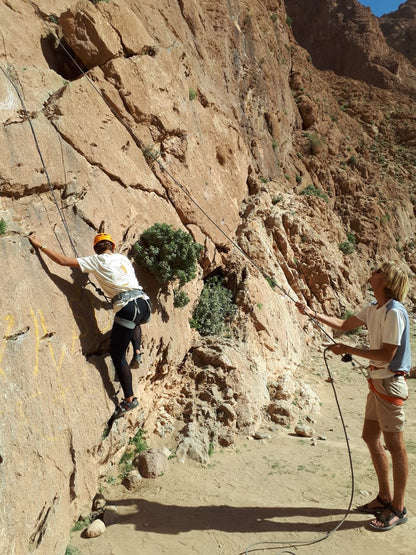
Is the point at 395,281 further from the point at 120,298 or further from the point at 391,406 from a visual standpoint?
the point at 120,298

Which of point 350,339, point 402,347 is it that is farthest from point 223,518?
point 350,339

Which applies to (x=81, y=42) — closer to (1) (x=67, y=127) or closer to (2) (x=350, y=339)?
(1) (x=67, y=127)

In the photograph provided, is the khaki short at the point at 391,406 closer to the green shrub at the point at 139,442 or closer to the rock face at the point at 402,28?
the green shrub at the point at 139,442

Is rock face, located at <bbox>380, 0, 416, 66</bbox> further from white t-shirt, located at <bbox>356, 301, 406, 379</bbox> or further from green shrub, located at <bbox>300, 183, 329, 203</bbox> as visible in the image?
white t-shirt, located at <bbox>356, 301, 406, 379</bbox>

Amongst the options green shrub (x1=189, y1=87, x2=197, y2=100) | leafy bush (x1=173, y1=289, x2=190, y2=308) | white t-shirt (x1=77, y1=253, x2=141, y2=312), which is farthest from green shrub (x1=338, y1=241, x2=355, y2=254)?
white t-shirt (x1=77, y1=253, x2=141, y2=312)

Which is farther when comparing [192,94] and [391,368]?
[192,94]

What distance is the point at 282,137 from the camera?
16672mm

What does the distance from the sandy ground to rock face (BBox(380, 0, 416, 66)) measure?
46.2 m

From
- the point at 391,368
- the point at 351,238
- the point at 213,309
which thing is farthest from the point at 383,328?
the point at 351,238

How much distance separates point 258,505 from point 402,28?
55.4 metres

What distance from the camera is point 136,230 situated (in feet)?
20.7

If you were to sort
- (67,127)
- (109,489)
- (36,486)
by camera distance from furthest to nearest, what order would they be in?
(67,127) < (109,489) < (36,486)

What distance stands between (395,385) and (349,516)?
1572 millimetres

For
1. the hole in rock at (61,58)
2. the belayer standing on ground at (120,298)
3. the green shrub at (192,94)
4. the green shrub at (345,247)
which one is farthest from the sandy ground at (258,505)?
the green shrub at (345,247)
